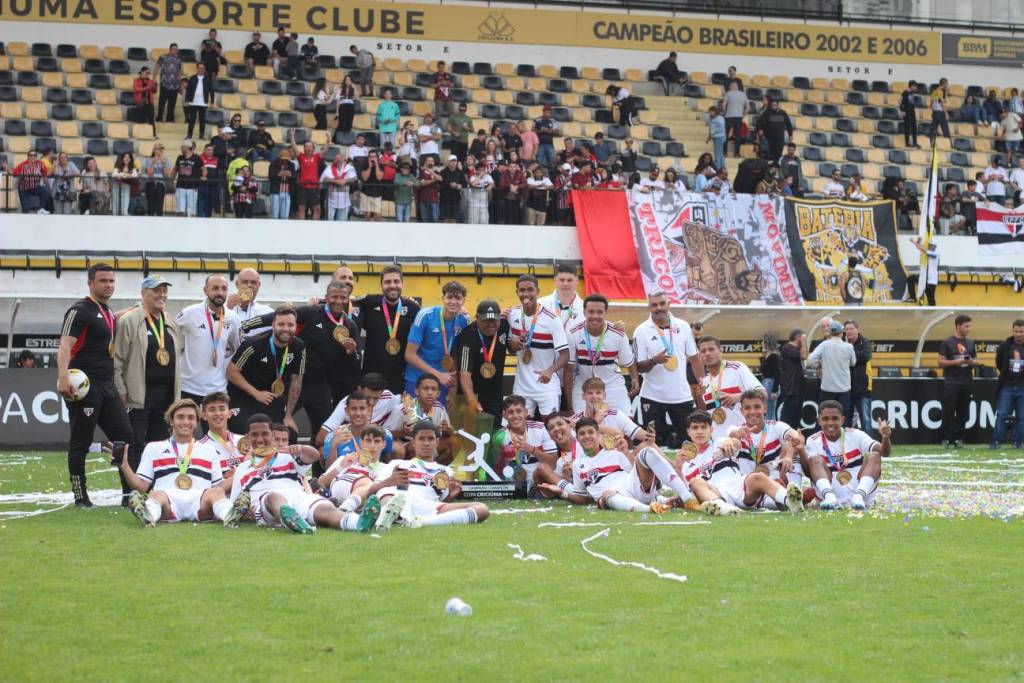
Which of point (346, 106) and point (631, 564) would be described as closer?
point (631, 564)

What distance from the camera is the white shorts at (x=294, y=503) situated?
10.2 m

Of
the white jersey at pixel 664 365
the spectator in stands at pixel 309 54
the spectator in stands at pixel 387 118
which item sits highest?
the spectator in stands at pixel 309 54

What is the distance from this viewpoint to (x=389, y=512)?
393 inches

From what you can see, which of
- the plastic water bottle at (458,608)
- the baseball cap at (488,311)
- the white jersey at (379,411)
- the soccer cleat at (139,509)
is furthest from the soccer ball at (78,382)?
the plastic water bottle at (458,608)

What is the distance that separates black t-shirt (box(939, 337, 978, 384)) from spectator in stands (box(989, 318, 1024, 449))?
57cm

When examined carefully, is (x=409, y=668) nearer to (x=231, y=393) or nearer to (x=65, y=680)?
(x=65, y=680)

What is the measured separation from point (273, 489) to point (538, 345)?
4.01 metres

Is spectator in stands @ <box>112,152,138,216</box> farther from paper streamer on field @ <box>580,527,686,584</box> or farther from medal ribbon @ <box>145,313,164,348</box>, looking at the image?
paper streamer on field @ <box>580,527,686,584</box>

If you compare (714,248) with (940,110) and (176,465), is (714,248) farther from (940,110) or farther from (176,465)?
(176,465)

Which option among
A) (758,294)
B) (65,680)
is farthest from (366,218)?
(65,680)

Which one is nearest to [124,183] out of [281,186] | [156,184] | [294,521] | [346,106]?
[156,184]

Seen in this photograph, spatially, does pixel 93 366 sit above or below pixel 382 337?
below

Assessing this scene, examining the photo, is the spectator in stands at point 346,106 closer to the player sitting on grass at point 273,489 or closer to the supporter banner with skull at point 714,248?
the supporter banner with skull at point 714,248

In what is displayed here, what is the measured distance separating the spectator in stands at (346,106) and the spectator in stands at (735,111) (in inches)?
378
